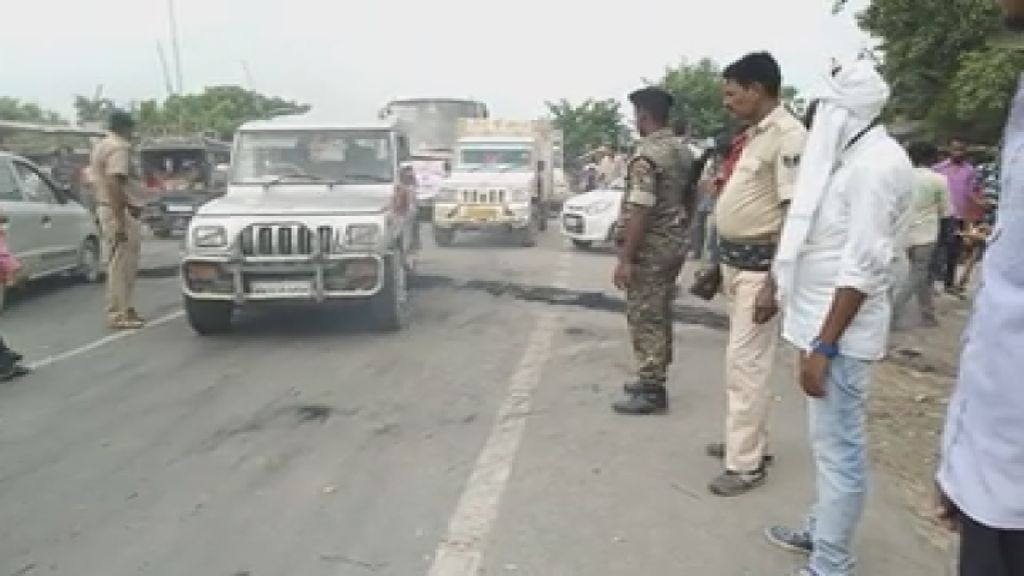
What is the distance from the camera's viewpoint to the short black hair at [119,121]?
29.1 feet

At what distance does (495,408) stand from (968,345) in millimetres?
4495

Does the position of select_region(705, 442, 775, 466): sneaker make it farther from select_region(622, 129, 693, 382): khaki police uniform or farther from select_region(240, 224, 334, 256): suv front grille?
select_region(240, 224, 334, 256): suv front grille

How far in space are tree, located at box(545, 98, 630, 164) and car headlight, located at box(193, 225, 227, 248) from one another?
3828 centimetres

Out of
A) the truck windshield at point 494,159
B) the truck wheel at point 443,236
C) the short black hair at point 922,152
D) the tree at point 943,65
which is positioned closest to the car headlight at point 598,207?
the truck wheel at point 443,236

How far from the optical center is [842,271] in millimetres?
3178

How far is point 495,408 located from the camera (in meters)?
6.24

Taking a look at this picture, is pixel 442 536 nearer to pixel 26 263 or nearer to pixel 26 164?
pixel 26 263

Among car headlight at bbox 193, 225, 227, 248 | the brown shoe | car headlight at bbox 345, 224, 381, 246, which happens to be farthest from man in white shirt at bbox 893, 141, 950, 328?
the brown shoe

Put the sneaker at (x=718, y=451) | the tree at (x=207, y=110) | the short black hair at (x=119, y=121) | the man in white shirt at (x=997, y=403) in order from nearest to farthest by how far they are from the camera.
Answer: the man in white shirt at (x=997, y=403), the sneaker at (x=718, y=451), the short black hair at (x=119, y=121), the tree at (x=207, y=110)

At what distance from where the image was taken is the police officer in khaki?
8.90 m

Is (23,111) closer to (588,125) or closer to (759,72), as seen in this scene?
(588,125)

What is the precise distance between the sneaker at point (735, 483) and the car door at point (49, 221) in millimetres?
8987

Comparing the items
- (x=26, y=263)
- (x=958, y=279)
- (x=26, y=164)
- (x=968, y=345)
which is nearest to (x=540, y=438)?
(x=968, y=345)

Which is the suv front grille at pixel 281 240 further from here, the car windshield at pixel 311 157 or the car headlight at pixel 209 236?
the car windshield at pixel 311 157
